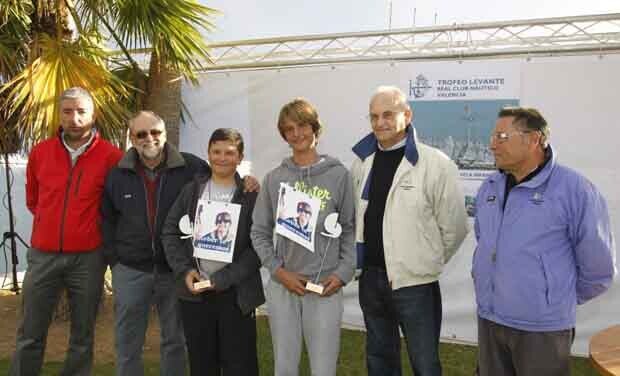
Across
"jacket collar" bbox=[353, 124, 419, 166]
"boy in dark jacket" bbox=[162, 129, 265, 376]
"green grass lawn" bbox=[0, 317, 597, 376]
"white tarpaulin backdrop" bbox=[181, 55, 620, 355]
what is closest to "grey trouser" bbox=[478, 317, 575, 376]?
"jacket collar" bbox=[353, 124, 419, 166]

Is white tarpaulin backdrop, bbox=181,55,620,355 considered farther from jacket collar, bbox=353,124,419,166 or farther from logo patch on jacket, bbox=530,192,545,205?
logo patch on jacket, bbox=530,192,545,205

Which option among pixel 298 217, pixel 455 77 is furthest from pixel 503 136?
pixel 455 77

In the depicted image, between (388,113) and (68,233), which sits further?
(68,233)

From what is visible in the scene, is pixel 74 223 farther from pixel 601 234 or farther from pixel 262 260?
pixel 601 234

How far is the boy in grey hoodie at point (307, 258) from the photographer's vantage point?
Answer: 116 inches

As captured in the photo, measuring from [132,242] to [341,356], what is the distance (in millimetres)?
2249

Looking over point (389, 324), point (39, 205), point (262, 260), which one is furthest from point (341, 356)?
point (39, 205)

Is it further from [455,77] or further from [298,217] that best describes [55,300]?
[455,77]

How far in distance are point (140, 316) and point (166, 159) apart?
0.94 meters

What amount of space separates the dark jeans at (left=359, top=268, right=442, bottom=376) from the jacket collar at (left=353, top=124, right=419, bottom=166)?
599mm

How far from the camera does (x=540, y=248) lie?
2486 millimetres

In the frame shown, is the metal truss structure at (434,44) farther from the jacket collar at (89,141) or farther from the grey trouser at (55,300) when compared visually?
the grey trouser at (55,300)

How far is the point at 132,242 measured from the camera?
3402mm

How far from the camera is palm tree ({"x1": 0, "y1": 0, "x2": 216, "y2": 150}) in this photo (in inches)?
175
